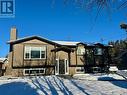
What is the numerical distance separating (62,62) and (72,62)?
1728 mm

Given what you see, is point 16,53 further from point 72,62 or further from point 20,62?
point 72,62

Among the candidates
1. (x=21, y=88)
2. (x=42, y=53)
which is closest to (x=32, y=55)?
(x=42, y=53)

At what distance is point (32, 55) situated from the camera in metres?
35.4

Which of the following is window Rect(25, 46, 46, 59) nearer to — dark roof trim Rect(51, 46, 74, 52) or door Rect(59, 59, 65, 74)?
dark roof trim Rect(51, 46, 74, 52)

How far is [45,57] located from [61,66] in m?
2.92

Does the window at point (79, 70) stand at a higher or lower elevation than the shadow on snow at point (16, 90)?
higher

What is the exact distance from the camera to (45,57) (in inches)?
1425

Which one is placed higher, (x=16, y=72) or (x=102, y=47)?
(x=102, y=47)

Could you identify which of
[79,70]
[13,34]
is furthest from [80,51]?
[13,34]

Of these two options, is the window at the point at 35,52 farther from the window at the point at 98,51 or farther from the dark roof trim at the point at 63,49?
the window at the point at 98,51

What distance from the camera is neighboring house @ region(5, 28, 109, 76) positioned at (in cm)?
3503

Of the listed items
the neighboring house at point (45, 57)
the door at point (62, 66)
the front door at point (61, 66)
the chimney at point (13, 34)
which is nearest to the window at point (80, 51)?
the neighboring house at point (45, 57)

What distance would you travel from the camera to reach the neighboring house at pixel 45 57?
35031 millimetres

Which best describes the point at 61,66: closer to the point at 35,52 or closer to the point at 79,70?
the point at 79,70
